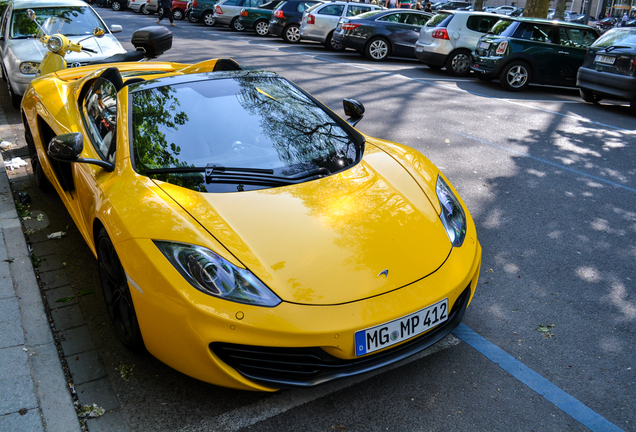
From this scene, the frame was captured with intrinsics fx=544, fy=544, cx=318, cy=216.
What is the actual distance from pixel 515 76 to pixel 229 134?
985cm

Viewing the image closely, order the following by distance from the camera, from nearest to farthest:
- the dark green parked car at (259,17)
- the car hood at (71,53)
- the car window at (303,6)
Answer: the car hood at (71,53)
the car window at (303,6)
the dark green parked car at (259,17)

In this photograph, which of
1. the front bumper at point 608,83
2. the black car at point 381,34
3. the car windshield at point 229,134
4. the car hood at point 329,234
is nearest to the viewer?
the car hood at point 329,234

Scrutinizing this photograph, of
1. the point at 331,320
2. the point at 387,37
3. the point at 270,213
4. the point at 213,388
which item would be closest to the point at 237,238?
the point at 270,213

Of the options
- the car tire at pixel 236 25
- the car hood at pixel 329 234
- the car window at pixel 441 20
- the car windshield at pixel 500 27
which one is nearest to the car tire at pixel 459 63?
the car window at pixel 441 20

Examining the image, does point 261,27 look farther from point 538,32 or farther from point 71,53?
point 71,53

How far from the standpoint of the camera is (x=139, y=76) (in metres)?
3.78

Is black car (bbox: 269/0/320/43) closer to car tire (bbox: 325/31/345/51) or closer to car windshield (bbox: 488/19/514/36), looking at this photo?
car tire (bbox: 325/31/345/51)

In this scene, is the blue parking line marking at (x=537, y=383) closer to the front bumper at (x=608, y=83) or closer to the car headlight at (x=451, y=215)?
the car headlight at (x=451, y=215)

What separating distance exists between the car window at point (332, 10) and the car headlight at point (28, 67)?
1111cm

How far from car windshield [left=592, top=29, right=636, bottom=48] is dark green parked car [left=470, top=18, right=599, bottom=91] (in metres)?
1.24

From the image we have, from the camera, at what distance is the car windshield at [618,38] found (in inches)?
388

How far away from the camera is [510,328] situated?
3240 millimetres

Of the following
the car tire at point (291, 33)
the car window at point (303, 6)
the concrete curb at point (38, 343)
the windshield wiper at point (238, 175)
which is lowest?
the concrete curb at point (38, 343)

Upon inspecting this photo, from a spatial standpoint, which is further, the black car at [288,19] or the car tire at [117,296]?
the black car at [288,19]
